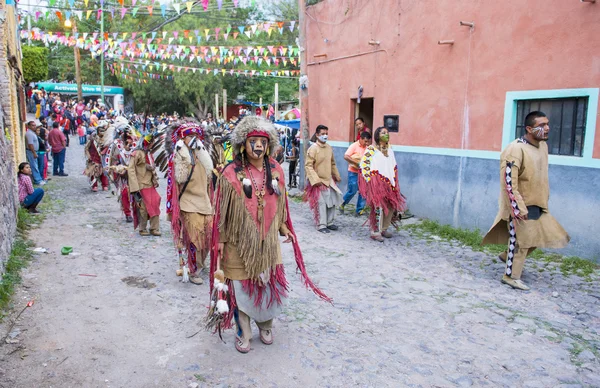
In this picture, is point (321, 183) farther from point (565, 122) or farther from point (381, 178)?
point (565, 122)

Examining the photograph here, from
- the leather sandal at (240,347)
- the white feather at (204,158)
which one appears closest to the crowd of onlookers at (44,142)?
the white feather at (204,158)

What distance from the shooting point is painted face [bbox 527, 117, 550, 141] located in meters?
5.17

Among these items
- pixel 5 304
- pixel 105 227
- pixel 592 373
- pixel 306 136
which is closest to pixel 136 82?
pixel 306 136

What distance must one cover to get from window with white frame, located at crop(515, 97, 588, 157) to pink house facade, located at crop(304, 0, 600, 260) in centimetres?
1

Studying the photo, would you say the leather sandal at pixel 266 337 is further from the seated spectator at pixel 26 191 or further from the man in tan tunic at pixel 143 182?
the seated spectator at pixel 26 191

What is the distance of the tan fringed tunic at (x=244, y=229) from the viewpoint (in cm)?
370

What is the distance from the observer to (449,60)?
8.40m

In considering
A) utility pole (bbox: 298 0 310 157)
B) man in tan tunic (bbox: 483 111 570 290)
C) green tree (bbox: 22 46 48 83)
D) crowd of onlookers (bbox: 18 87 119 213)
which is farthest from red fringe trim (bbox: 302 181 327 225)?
green tree (bbox: 22 46 48 83)

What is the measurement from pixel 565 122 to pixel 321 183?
368 cm

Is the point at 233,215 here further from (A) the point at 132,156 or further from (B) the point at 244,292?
(A) the point at 132,156

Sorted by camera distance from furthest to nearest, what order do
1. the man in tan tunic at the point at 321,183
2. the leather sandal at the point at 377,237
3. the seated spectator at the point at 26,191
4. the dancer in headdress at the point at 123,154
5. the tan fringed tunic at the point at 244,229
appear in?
1. the seated spectator at the point at 26,191
2. the man in tan tunic at the point at 321,183
3. the dancer in headdress at the point at 123,154
4. the leather sandal at the point at 377,237
5. the tan fringed tunic at the point at 244,229

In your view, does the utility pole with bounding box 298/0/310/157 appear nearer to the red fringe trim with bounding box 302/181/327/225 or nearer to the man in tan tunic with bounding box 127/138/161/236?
the red fringe trim with bounding box 302/181/327/225

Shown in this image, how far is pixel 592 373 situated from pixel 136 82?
1468 inches

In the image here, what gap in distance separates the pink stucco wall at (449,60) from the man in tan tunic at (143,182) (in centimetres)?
483
